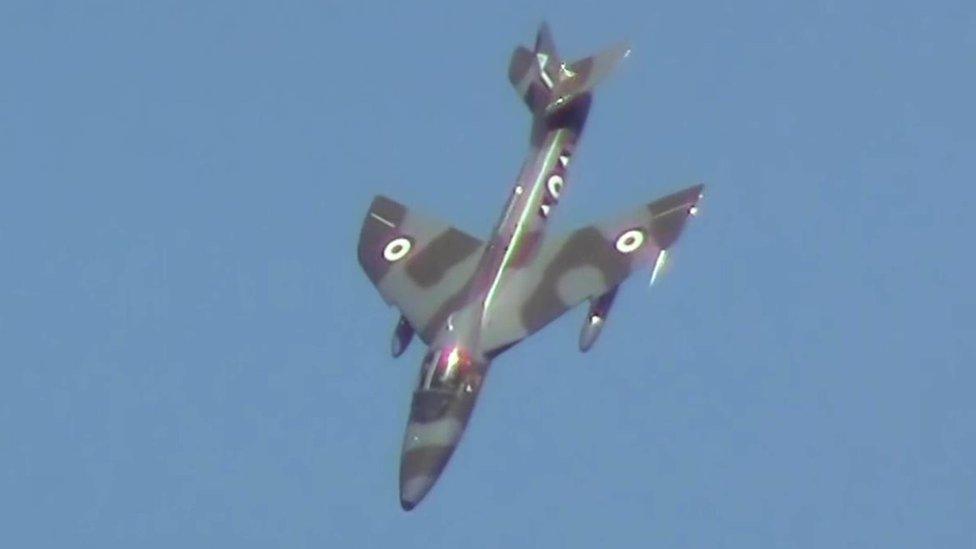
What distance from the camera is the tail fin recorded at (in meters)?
102

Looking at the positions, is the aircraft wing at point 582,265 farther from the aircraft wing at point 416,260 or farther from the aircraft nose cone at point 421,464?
the aircraft nose cone at point 421,464

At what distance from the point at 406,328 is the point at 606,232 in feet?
23.6

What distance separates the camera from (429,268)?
3910 inches

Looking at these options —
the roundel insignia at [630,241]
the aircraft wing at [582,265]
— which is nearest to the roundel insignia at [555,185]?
the aircraft wing at [582,265]

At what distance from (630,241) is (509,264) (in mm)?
3927

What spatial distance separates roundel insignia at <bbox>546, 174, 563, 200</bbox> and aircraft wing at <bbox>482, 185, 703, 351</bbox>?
239cm


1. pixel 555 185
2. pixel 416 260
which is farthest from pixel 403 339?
pixel 555 185

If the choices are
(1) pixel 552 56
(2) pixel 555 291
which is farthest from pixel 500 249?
(1) pixel 552 56

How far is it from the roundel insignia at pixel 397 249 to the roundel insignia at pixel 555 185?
4.89 metres

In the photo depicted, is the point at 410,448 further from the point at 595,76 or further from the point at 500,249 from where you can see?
the point at 595,76

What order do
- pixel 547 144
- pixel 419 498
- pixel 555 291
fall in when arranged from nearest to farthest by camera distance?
pixel 419 498
pixel 555 291
pixel 547 144

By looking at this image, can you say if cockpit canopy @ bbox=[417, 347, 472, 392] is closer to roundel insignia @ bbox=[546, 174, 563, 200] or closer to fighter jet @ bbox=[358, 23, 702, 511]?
fighter jet @ bbox=[358, 23, 702, 511]

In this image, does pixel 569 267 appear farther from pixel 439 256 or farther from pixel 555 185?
pixel 555 185

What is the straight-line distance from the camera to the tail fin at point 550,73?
102 metres
